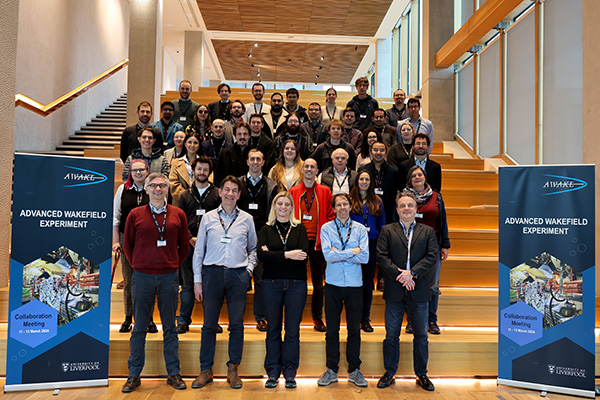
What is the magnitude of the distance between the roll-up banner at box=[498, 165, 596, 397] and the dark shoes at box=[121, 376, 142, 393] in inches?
110

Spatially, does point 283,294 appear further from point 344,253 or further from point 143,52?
point 143,52

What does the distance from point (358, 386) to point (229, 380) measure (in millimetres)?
987

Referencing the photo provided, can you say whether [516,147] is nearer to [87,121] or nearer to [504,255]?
[504,255]

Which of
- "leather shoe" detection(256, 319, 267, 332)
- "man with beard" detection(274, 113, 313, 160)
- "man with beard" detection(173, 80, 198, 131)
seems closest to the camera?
"leather shoe" detection(256, 319, 267, 332)

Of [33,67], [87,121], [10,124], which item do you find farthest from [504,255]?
[87,121]

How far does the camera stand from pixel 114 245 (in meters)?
4.09

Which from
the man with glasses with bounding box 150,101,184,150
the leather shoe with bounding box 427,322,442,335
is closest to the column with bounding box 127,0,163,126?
the man with glasses with bounding box 150,101,184,150

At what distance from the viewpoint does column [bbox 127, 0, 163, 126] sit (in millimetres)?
8281

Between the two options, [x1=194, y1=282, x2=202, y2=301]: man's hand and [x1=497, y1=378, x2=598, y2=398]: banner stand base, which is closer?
[x1=497, y1=378, x2=598, y2=398]: banner stand base

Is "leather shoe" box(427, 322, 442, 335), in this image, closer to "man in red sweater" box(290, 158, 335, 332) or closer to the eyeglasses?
"man in red sweater" box(290, 158, 335, 332)

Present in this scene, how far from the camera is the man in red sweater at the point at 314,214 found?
4191 millimetres

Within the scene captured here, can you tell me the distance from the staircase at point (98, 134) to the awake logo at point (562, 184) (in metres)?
6.69

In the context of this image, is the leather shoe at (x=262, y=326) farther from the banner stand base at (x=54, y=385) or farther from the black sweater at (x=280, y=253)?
the banner stand base at (x=54, y=385)

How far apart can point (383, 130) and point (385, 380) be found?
3207 millimetres
